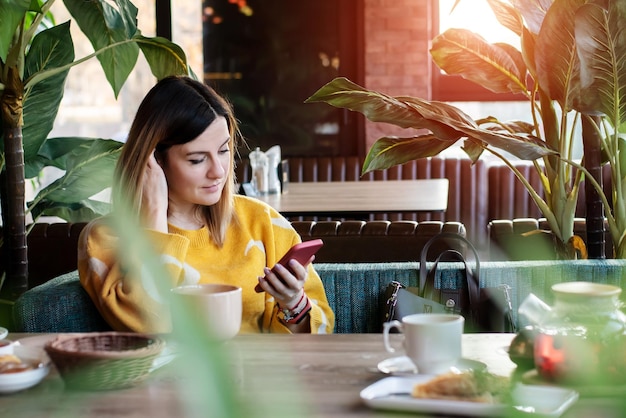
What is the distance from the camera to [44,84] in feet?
9.66

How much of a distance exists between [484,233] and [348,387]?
4.71 metres

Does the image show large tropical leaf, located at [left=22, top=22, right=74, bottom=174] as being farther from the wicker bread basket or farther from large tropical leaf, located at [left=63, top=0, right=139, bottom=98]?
the wicker bread basket

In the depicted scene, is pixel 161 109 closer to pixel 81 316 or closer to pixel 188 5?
pixel 81 316

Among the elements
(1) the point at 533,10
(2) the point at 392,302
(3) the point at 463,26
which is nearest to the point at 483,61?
(1) the point at 533,10

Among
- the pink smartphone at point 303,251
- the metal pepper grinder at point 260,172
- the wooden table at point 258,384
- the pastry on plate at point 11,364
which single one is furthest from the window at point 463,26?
the pastry on plate at point 11,364

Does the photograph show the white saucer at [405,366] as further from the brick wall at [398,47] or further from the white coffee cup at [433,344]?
the brick wall at [398,47]

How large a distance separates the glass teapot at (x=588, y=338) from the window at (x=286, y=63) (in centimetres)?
506

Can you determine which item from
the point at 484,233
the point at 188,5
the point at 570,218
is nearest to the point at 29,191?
the point at 188,5

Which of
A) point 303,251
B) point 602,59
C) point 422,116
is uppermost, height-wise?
point 602,59

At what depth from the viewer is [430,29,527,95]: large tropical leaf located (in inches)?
116

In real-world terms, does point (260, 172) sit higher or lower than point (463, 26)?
lower

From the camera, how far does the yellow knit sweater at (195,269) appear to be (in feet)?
6.30

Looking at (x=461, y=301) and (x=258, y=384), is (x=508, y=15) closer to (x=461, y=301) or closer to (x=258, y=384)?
(x=461, y=301)

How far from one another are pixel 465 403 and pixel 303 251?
0.59 meters
